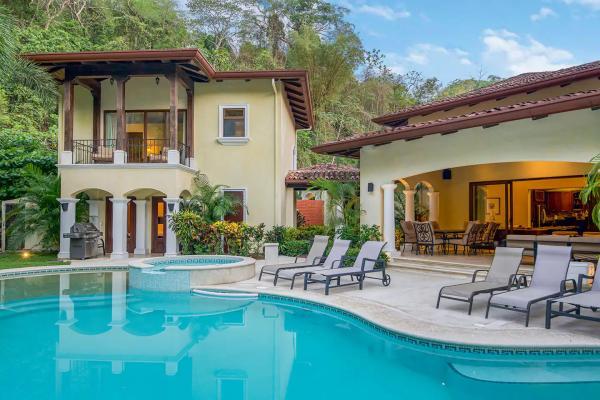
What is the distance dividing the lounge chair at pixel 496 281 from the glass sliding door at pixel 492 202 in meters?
9.75

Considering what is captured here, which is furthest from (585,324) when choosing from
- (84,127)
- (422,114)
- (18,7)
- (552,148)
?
(18,7)

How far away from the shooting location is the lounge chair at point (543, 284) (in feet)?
25.6

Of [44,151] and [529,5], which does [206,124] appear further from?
[529,5]

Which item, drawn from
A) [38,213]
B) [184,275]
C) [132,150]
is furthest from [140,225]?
[184,275]

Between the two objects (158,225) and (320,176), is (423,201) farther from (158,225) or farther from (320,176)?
(158,225)

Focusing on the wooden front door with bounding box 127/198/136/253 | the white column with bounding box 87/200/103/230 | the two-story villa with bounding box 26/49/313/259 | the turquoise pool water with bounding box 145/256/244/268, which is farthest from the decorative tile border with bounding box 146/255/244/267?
the white column with bounding box 87/200/103/230

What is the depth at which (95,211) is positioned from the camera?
19.4 metres

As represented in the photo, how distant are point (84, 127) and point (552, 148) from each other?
17.5m

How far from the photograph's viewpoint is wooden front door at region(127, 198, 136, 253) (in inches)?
764

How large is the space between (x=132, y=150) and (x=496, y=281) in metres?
15.9

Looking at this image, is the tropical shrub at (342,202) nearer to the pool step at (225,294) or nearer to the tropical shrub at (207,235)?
the tropical shrub at (207,235)

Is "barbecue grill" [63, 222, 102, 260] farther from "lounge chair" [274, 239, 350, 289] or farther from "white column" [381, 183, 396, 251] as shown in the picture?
"white column" [381, 183, 396, 251]

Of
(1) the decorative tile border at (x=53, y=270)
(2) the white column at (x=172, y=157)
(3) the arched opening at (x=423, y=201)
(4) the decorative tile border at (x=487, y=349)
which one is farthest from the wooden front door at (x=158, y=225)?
Answer: (4) the decorative tile border at (x=487, y=349)

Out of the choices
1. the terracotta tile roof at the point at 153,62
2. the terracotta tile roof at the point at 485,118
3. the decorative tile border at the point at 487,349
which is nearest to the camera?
the decorative tile border at the point at 487,349
